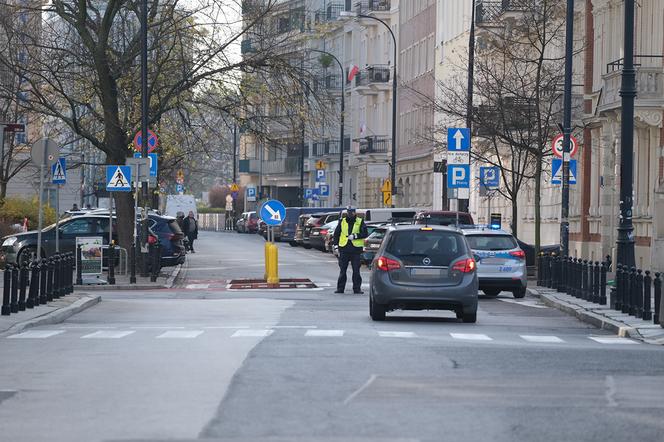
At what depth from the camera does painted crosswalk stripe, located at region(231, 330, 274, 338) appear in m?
20.9

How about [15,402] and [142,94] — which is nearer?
[15,402]

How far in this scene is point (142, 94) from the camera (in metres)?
40.2

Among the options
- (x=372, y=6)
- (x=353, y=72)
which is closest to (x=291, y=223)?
(x=353, y=72)

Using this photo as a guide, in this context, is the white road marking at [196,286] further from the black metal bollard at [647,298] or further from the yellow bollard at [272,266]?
the black metal bollard at [647,298]

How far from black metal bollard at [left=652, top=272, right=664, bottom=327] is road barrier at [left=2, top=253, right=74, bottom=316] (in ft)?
30.2

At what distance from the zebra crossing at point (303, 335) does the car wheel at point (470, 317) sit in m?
2.59

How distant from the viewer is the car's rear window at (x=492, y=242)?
112 feet

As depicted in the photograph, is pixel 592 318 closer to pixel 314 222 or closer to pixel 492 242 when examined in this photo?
pixel 492 242

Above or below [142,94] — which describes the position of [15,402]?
below

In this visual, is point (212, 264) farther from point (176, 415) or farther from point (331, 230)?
point (176, 415)

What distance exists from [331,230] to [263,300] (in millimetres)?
34168

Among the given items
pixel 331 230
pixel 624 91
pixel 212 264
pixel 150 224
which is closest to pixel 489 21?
pixel 331 230

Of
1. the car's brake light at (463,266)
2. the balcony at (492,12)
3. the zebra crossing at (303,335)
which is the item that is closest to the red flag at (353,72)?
the balcony at (492,12)

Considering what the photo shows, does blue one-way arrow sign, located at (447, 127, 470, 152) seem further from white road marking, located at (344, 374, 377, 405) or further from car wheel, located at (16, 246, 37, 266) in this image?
white road marking, located at (344, 374, 377, 405)
